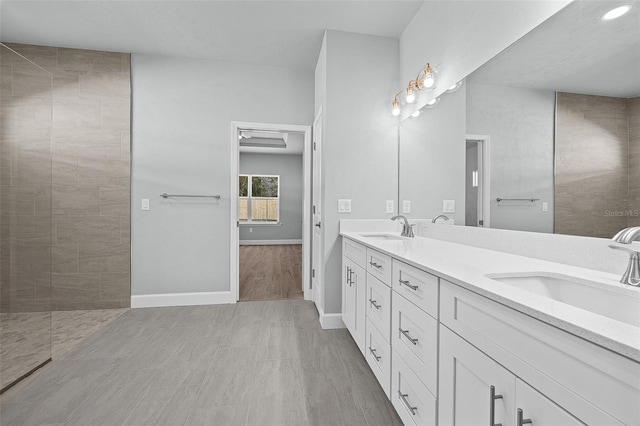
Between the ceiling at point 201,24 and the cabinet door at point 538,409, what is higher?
the ceiling at point 201,24

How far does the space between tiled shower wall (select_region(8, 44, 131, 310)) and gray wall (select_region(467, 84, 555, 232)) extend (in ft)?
10.7

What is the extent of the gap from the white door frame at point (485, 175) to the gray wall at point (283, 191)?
6.79 m

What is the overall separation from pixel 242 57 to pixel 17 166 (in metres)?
2.13

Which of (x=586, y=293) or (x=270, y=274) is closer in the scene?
(x=586, y=293)

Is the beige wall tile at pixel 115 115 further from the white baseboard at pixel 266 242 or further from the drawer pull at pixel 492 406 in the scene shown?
the white baseboard at pixel 266 242

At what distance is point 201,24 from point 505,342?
3.08 metres

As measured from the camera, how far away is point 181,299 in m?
3.18

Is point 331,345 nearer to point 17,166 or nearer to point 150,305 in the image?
point 150,305

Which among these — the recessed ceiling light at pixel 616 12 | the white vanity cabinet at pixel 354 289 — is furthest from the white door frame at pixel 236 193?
the recessed ceiling light at pixel 616 12

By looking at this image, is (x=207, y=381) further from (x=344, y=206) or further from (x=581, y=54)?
(x=581, y=54)

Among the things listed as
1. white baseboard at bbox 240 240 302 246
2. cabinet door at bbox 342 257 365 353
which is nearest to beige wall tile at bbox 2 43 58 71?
cabinet door at bbox 342 257 365 353

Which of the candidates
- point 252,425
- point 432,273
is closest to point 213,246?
point 252,425

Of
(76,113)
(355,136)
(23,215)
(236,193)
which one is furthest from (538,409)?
(76,113)

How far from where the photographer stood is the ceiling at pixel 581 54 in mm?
984
